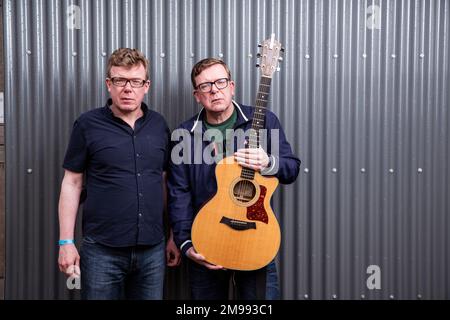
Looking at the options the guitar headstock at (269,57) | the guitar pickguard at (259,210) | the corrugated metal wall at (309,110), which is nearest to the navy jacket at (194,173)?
the guitar pickguard at (259,210)

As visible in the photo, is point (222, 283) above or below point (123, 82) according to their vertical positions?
below

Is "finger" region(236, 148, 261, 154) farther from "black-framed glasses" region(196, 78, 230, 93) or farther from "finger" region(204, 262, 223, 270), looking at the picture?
→ "finger" region(204, 262, 223, 270)

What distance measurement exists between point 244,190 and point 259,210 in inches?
4.9

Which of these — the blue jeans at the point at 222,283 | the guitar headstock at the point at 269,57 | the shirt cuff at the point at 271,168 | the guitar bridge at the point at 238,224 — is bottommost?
the blue jeans at the point at 222,283

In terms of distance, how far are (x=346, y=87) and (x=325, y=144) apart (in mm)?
380

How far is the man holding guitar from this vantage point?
209 centimetres

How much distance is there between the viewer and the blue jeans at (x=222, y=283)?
2180mm

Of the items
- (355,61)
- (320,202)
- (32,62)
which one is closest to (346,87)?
(355,61)

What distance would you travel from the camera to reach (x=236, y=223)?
209 centimetres

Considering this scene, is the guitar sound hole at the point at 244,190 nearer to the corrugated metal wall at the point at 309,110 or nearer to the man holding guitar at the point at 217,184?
the man holding guitar at the point at 217,184

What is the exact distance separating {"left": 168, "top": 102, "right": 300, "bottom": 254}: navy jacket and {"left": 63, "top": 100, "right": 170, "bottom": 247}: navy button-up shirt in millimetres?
134

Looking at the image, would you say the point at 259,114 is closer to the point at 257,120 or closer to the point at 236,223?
the point at 257,120

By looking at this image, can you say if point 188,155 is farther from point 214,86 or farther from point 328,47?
point 328,47

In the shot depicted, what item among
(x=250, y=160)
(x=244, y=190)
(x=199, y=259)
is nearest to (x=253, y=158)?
(x=250, y=160)
